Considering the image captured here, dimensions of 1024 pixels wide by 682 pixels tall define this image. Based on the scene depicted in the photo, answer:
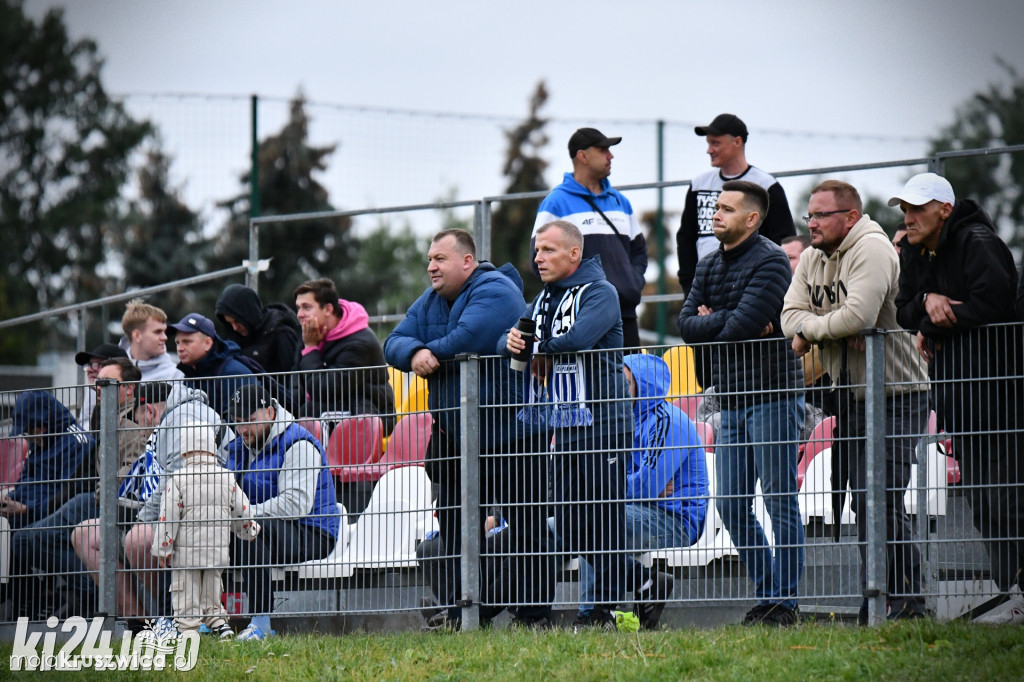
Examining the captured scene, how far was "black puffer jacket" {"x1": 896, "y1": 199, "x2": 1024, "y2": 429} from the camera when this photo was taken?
19.9 feet

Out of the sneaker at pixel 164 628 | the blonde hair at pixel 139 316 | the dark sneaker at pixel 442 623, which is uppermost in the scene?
the blonde hair at pixel 139 316

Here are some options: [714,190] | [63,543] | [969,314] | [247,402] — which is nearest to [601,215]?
[714,190]

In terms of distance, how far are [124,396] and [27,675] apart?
1.82 m

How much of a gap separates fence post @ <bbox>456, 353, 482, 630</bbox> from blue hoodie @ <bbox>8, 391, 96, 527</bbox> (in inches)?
93.9

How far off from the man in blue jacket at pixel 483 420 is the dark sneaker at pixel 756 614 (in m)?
0.98

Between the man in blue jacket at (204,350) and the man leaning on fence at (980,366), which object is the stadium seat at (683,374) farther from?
the man in blue jacket at (204,350)

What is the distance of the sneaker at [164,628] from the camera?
7.08 metres

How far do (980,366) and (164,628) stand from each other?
4398 mm

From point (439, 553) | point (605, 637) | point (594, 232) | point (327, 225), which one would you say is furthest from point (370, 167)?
point (327, 225)

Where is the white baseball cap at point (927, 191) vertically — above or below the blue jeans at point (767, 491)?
above

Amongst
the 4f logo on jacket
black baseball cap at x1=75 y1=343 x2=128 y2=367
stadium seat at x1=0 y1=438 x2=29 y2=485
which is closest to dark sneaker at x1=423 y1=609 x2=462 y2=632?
the 4f logo on jacket

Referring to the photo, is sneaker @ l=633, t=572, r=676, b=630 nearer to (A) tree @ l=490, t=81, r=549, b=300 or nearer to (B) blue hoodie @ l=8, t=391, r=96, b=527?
(B) blue hoodie @ l=8, t=391, r=96, b=527

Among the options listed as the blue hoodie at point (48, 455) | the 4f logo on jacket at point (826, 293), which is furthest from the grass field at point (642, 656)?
the 4f logo on jacket at point (826, 293)

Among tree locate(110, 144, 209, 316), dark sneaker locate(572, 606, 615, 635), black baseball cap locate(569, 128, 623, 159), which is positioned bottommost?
dark sneaker locate(572, 606, 615, 635)
